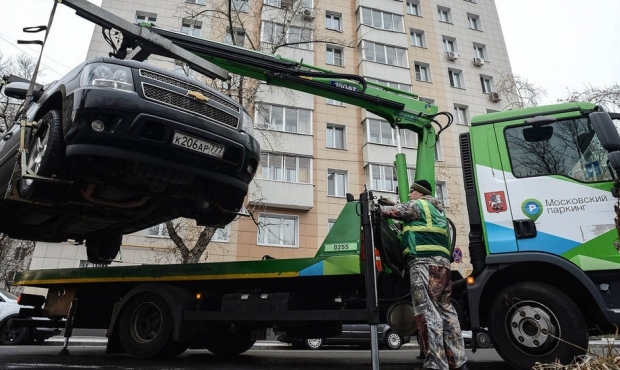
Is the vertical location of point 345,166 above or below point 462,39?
below

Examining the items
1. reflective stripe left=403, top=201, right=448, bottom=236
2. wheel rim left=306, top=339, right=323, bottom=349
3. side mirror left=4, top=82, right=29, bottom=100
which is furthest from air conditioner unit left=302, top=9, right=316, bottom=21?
reflective stripe left=403, top=201, right=448, bottom=236

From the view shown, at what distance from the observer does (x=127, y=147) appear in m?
3.64

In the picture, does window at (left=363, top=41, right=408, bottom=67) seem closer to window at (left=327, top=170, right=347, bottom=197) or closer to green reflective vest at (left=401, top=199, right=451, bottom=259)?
window at (left=327, top=170, right=347, bottom=197)

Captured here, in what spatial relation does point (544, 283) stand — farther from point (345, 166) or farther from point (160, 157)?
point (345, 166)

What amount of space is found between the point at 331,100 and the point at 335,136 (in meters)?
3.74

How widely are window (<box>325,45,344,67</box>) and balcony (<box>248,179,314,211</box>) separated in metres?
8.00

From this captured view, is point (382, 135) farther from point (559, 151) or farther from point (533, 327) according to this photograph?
point (533, 327)

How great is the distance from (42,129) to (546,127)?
5.28 meters

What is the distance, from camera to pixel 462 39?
85.4ft

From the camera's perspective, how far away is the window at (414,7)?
26028 millimetres

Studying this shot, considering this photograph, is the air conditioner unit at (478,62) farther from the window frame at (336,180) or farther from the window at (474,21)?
the window frame at (336,180)

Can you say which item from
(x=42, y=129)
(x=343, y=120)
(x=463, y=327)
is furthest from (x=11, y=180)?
(x=343, y=120)

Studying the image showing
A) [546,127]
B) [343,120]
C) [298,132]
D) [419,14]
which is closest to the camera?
[546,127]

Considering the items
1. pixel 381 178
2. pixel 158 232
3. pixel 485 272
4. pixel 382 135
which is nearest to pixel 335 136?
pixel 382 135
